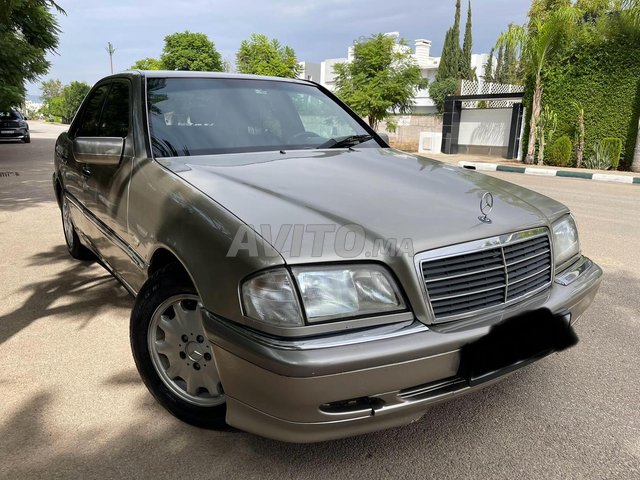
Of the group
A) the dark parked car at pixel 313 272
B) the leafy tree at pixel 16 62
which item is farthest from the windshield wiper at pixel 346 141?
the leafy tree at pixel 16 62

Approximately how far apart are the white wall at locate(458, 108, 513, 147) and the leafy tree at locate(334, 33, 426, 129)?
276cm

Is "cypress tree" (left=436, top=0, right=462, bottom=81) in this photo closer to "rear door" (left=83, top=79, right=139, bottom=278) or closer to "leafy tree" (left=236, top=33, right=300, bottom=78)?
"leafy tree" (left=236, top=33, right=300, bottom=78)

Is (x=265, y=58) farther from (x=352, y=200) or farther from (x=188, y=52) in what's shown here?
(x=352, y=200)

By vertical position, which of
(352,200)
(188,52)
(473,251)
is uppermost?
(188,52)

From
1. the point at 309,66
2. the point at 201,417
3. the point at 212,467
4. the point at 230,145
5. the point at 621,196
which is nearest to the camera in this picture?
the point at 212,467

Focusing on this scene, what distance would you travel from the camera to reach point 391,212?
6.47 feet

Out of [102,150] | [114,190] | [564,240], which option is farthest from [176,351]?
[564,240]

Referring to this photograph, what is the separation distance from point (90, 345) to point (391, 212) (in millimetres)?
2032

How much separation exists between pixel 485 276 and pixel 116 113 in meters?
2.50

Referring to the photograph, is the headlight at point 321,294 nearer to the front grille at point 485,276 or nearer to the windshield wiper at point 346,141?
the front grille at point 485,276

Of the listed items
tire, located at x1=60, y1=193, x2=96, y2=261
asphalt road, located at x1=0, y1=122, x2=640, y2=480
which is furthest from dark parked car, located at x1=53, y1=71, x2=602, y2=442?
tire, located at x1=60, y1=193, x2=96, y2=261

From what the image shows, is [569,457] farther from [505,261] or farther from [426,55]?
[426,55]

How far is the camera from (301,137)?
310 centimetres

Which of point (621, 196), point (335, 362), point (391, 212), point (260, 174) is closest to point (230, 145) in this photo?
point (260, 174)
